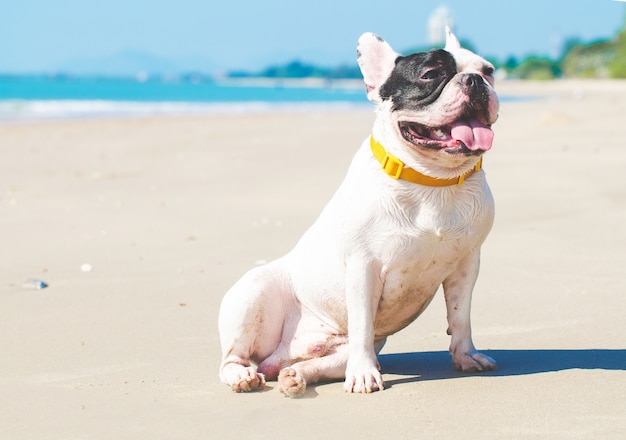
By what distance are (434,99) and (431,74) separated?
4.5 inches

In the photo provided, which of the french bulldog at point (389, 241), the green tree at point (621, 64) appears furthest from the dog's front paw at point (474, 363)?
the green tree at point (621, 64)

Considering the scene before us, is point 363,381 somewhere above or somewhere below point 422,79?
below

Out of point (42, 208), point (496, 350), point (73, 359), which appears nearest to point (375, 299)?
point (496, 350)

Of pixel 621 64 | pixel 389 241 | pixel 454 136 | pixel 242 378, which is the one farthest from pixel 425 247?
pixel 621 64

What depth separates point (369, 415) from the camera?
3803 millimetres

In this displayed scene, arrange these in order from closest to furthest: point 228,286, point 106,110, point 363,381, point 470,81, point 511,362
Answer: point 470,81, point 363,381, point 511,362, point 228,286, point 106,110

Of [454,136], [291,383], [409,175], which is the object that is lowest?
[291,383]

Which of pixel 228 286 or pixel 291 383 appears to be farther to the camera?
pixel 228 286

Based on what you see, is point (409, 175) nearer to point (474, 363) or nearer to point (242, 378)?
point (474, 363)

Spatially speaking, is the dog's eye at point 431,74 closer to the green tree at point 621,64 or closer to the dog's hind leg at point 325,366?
the dog's hind leg at point 325,366

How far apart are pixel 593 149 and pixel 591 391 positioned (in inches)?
339

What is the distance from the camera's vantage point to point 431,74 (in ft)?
13.4

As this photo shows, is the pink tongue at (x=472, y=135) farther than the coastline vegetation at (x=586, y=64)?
No

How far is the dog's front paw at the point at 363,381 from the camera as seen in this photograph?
13.5 ft
